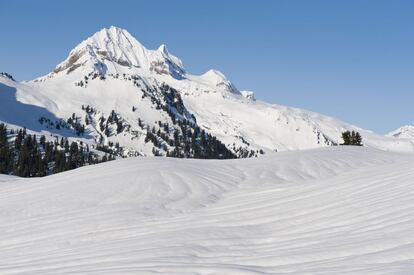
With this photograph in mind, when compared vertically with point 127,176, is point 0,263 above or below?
below

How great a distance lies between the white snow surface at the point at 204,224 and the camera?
8.18 m

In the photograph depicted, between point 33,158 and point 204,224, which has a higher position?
point 33,158

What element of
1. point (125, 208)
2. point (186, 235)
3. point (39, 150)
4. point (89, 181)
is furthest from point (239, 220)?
point (39, 150)

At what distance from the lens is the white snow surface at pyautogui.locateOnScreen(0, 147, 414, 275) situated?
8.18 m

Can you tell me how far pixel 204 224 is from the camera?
1181 centimetres

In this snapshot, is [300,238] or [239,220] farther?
[239,220]

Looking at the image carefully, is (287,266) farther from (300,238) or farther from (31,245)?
(31,245)

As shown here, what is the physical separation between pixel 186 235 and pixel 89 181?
8.92 m

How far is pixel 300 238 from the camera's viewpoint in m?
9.94

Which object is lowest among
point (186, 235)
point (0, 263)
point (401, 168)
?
point (0, 263)

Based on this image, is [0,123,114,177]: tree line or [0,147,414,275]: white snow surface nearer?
[0,147,414,275]: white snow surface

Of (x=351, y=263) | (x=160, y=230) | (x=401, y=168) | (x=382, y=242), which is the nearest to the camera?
(x=351, y=263)

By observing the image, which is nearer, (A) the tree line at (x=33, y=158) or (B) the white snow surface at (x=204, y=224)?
(B) the white snow surface at (x=204, y=224)

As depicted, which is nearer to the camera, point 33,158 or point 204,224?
point 204,224
